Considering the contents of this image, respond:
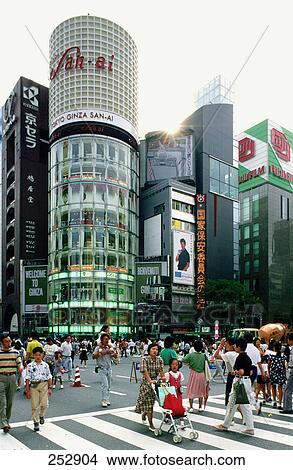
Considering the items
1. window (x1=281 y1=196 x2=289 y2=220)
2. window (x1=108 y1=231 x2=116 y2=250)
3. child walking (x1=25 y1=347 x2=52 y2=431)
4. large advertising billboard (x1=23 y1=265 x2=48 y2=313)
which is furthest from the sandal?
window (x1=281 y1=196 x2=289 y2=220)

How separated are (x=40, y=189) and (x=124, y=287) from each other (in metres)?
22.5

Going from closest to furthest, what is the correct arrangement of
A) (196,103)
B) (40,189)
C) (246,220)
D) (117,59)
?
(117,59) → (40,189) → (246,220) → (196,103)

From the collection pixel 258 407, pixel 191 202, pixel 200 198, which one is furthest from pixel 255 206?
pixel 258 407

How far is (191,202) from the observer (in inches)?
2950

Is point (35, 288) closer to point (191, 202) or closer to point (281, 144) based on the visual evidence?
point (191, 202)

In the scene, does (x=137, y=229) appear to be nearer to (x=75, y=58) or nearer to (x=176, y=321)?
(x=176, y=321)

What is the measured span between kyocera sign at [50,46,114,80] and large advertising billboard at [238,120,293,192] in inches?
1714

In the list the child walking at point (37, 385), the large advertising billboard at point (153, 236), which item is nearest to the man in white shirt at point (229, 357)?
the child walking at point (37, 385)

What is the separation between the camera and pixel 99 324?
206ft

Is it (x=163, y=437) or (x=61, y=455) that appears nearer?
(x=61, y=455)

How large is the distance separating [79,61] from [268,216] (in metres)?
47.9

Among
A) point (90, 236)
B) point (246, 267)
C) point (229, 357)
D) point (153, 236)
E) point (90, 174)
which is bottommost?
point (229, 357)

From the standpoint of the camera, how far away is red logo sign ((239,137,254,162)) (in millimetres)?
102875

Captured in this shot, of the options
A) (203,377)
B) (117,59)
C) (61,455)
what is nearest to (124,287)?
(117,59)
